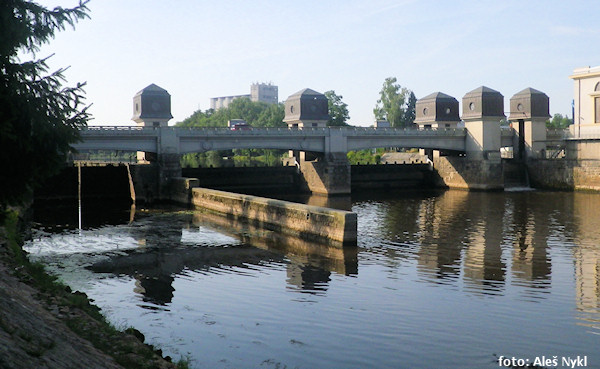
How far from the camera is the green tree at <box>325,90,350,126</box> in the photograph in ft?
357

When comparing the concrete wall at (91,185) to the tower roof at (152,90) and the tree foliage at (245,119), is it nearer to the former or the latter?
the tower roof at (152,90)

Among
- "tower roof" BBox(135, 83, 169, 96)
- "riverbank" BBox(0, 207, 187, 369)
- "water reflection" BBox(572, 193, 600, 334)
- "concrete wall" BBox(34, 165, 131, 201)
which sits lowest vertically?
"water reflection" BBox(572, 193, 600, 334)

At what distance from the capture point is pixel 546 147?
61500 millimetres

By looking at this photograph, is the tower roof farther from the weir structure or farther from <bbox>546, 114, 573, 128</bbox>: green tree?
<bbox>546, 114, 573, 128</bbox>: green tree

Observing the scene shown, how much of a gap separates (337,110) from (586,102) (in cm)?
5702

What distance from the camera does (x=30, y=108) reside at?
34.7 feet

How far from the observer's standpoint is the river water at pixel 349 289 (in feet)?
42.8

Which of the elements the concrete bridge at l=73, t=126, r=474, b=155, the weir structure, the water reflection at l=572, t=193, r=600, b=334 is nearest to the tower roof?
the weir structure

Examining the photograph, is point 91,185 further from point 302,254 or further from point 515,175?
point 515,175

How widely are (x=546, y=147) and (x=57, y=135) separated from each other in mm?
57857

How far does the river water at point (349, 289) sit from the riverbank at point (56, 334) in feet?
4.58

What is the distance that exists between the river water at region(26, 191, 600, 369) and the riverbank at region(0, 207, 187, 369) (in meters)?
1.40

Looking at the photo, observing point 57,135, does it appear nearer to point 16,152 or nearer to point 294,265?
point 16,152

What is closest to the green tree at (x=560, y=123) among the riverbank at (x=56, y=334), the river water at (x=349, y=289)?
the river water at (x=349, y=289)
